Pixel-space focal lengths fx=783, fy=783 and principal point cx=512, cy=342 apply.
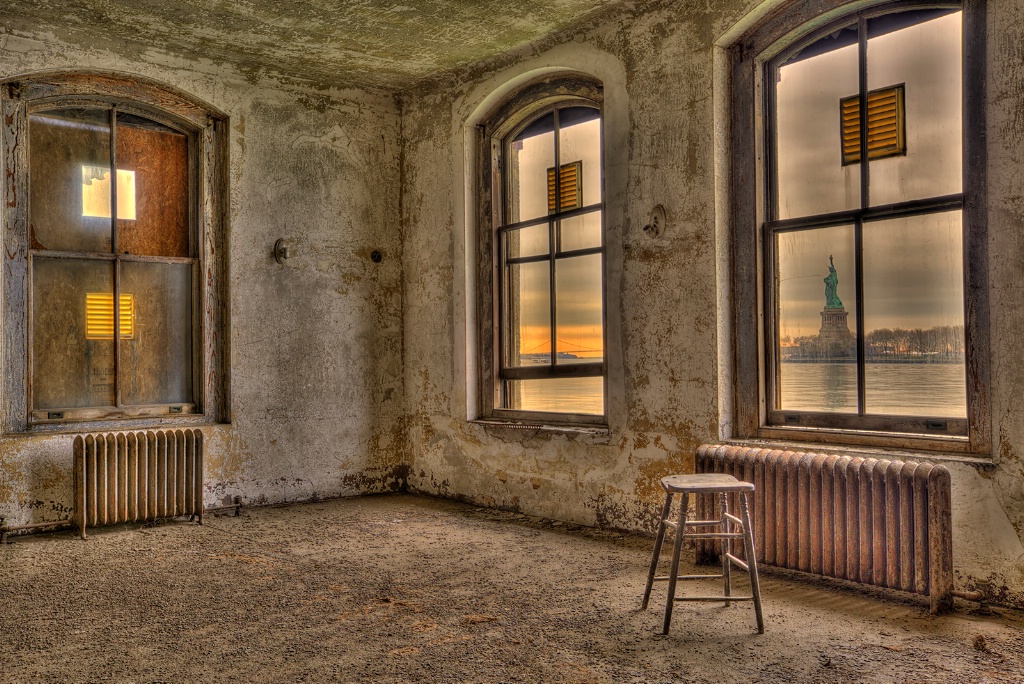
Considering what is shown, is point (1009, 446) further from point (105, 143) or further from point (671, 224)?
point (105, 143)

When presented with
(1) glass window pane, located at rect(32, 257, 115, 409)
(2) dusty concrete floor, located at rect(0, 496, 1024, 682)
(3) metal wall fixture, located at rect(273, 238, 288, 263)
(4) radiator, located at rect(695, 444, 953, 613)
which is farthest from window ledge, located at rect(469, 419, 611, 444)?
(1) glass window pane, located at rect(32, 257, 115, 409)

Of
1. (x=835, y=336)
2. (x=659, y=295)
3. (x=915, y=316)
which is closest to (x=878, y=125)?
(x=915, y=316)

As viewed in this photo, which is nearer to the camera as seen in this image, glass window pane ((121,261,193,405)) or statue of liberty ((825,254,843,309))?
statue of liberty ((825,254,843,309))

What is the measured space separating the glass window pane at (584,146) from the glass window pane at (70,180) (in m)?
3.20

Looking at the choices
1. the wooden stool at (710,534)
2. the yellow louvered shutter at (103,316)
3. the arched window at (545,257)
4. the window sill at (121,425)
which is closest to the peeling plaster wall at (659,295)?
the arched window at (545,257)

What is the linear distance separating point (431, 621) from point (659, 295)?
239 cm

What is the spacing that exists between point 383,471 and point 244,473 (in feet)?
3.83

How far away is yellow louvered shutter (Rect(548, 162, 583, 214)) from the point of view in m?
5.46

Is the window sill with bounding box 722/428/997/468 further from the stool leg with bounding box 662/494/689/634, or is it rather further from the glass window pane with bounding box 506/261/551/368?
the glass window pane with bounding box 506/261/551/368

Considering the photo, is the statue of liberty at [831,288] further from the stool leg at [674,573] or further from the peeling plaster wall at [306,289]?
the peeling plaster wall at [306,289]

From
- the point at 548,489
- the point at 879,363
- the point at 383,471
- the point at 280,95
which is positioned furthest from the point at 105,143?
the point at 879,363

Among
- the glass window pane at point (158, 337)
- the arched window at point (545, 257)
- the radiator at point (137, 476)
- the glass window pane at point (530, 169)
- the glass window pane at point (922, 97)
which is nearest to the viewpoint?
the glass window pane at point (922, 97)

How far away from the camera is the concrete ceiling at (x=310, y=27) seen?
15.9 ft

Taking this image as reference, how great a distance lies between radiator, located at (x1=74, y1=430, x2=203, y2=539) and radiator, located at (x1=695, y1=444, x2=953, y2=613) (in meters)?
3.50
